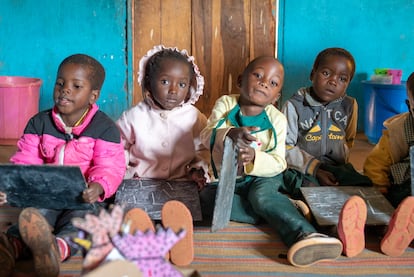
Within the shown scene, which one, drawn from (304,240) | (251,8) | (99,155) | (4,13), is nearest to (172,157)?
(99,155)

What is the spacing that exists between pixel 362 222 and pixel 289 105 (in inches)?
29.8

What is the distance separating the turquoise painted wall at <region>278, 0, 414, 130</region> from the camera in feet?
10.7

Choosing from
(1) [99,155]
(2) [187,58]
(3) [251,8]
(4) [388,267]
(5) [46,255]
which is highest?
(3) [251,8]

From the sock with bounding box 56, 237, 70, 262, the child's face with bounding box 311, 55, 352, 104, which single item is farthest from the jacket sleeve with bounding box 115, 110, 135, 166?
the child's face with bounding box 311, 55, 352, 104

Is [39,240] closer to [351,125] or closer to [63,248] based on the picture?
[63,248]

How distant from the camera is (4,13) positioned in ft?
10.5

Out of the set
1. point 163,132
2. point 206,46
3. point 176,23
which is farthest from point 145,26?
point 163,132

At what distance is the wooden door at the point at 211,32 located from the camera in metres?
3.18

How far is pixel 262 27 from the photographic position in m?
3.25

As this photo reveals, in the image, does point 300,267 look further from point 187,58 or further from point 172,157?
point 187,58

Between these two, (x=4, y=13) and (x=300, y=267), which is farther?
(x=4, y=13)

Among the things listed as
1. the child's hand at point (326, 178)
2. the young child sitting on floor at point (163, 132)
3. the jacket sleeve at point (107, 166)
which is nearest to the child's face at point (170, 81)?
the young child sitting on floor at point (163, 132)

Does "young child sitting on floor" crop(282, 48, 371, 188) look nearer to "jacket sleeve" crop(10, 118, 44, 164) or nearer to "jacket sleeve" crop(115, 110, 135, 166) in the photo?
"jacket sleeve" crop(115, 110, 135, 166)

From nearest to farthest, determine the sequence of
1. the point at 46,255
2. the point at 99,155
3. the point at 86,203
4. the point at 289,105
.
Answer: the point at 46,255, the point at 86,203, the point at 99,155, the point at 289,105
